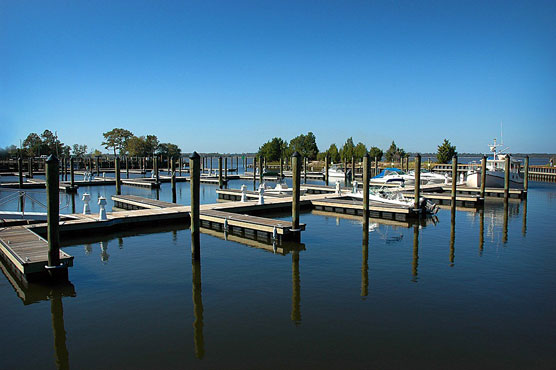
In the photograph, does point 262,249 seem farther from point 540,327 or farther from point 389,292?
point 540,327

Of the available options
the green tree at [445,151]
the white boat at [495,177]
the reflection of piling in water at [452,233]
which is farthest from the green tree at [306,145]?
the reflection of piling in water at [452,233]

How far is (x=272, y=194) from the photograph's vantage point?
106ft

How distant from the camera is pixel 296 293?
1141cm

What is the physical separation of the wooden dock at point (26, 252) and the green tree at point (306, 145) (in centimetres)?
10427

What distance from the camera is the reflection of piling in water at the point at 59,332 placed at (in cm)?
794

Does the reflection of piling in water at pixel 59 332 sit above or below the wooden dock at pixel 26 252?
below

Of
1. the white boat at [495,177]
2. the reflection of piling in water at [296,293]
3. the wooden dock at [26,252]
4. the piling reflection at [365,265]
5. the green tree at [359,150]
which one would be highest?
the green tree at [359,150]

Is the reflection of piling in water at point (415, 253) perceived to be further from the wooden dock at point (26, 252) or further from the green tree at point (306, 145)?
the green tree at point (306, 145)

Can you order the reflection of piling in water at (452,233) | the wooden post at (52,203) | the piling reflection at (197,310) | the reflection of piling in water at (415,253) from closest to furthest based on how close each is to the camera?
the piling reflection at (197,310) → the wooden post at (52,203) → the reflection of piling in water at (415,253) → the reflection of piling in water at (452,233)

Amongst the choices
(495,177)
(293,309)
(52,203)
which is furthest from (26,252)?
(495,177)

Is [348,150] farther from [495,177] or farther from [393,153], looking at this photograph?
[495,177]

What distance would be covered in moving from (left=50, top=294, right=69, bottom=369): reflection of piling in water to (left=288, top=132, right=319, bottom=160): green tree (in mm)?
108035

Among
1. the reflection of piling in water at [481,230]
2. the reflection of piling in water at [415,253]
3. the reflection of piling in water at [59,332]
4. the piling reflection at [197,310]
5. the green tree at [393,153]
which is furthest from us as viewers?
the green tree at [393,153]

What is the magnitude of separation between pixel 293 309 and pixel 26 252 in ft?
26.5
